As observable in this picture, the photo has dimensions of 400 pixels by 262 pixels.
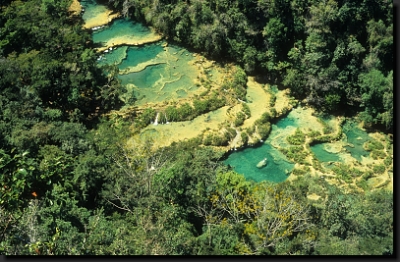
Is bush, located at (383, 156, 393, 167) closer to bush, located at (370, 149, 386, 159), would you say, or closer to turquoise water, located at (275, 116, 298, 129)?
bush, located at (370, 149, 386, 159)

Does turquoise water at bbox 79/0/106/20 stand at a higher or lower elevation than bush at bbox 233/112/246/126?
higher

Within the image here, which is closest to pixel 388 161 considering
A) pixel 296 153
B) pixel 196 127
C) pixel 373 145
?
pixel 373 145

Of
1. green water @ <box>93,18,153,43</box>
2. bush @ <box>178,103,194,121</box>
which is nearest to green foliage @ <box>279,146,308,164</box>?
bush @ <box>178,103,194,121</box>

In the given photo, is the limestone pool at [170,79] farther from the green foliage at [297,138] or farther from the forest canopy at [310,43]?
the forest canopy at [310,43]

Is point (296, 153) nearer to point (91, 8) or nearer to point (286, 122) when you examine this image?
point (286, 122)

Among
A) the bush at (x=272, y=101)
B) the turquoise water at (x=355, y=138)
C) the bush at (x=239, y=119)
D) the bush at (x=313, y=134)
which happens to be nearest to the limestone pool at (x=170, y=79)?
the turquoise water at (x=355, y=138)

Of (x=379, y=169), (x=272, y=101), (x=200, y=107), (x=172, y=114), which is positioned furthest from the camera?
(x=272, y=101)
